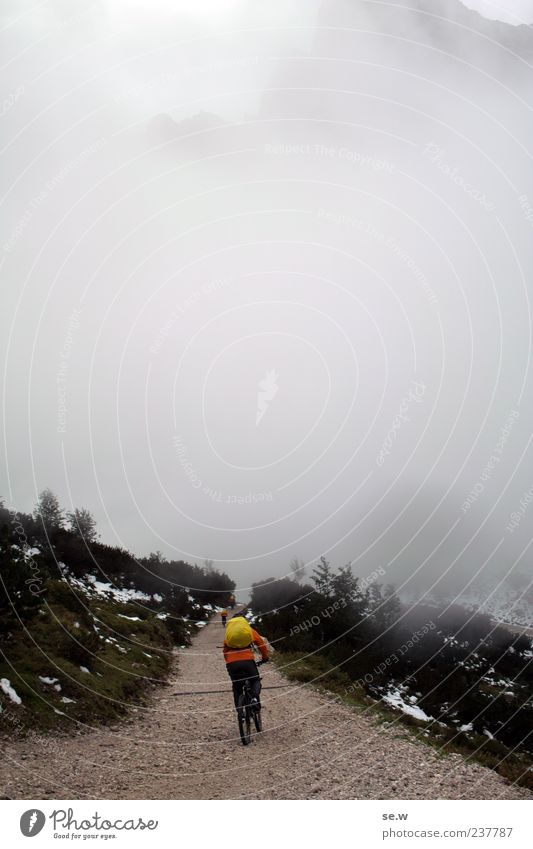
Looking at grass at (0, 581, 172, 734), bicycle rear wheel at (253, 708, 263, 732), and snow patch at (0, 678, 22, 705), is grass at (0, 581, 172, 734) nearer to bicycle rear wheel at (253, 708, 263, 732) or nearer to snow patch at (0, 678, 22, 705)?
snow patch at (0, 678, 22, 705)

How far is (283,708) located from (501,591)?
371ft

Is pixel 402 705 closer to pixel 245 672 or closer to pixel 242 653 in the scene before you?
pixel 245 672

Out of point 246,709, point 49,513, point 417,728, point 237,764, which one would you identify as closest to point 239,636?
point 246,709

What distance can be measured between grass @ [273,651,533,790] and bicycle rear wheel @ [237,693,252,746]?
11.5 feet

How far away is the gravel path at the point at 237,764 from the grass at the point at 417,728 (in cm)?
52

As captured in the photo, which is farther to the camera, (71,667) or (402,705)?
(402,705)

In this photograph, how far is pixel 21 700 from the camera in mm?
8719

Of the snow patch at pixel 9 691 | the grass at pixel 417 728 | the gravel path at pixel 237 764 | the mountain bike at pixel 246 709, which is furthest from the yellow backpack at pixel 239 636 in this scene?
the grass at pixel 417 728

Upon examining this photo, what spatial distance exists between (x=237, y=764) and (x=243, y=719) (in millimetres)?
1256

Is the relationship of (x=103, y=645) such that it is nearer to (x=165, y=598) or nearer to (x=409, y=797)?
(x=409, y=797)

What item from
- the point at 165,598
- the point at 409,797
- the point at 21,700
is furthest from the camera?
the point at 165,598

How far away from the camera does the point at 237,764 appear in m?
7.50

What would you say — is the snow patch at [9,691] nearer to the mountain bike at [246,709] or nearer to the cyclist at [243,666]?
the cyclist at [243,666]
